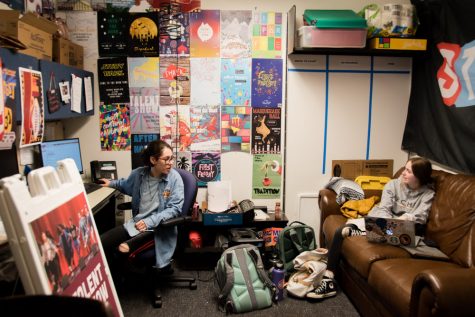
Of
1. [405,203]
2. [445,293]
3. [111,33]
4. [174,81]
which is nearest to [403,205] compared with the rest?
[405,203]

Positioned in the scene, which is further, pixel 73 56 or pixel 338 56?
pixel 338 56

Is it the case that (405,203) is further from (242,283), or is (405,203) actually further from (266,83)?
(266,83)

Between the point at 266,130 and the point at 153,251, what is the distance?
5.04ft

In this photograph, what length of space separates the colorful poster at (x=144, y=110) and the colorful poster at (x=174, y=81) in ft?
0.26

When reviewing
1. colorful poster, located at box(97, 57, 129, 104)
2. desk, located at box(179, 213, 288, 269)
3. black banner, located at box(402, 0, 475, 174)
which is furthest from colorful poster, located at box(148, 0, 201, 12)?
black banner, located at box(402, 0, 475, 174)

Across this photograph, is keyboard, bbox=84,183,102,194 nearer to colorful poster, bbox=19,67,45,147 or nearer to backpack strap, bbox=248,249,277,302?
colorful poster, bbox=19,67,45,147

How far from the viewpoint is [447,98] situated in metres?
2.86

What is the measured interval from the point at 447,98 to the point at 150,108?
2477mm

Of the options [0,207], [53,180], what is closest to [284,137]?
[53,180]

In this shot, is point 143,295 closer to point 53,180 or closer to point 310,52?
point 53,180

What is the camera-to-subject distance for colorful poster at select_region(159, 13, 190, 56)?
324 centimetres

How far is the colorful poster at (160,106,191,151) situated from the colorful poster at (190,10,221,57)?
1.72 feet

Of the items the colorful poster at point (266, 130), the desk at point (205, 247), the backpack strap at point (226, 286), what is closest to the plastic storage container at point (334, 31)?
the colorful poster at point (266, 130)

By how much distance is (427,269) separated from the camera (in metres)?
2.05
